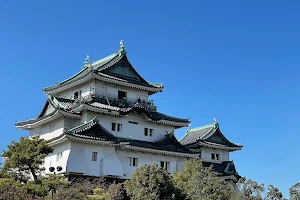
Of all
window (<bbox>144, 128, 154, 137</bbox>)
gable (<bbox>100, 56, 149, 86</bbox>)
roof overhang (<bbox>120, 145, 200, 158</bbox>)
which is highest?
gable (<bbox>100, 56, 149, 86</bbox>)

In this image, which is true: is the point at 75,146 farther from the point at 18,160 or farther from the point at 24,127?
the point at 24,127

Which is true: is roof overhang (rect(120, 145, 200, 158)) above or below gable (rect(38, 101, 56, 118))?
below

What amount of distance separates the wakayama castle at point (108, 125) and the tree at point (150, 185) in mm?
7897

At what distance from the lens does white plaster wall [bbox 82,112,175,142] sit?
36.8 metres

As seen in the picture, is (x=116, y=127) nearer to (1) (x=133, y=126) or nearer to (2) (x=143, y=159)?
(1) (x=133, y=126)

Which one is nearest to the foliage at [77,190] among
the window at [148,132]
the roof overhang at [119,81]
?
the window at [148,132]

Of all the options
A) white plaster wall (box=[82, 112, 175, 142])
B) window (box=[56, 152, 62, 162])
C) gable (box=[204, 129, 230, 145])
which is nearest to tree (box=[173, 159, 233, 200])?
white plaster wall (box=[82, 112, 175, 142])

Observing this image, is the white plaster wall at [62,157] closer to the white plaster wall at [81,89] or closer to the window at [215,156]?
the white plaster wall at [81,89]

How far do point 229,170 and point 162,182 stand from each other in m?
20.6

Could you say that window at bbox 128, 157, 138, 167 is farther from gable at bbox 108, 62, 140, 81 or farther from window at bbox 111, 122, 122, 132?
gable at bbox 108, 62, 140, 81

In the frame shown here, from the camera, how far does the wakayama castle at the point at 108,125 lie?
33619 millimetres

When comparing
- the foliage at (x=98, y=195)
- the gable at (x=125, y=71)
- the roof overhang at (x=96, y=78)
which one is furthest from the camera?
the gable at (x=125, y=71)

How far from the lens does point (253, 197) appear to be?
26266 millimetres

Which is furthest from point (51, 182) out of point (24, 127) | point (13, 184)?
point (24, 127)
